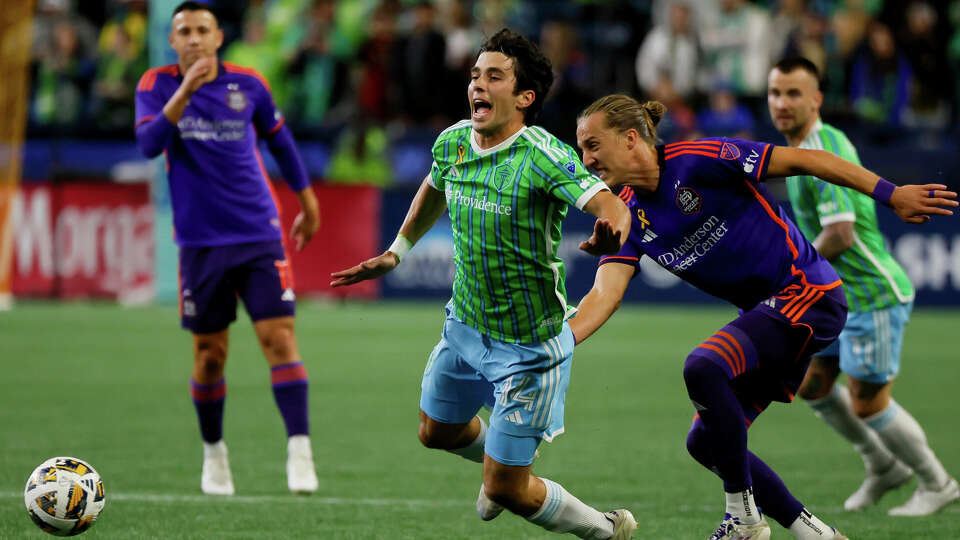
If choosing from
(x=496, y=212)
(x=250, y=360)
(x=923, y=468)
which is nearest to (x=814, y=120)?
(x=923, y=468)

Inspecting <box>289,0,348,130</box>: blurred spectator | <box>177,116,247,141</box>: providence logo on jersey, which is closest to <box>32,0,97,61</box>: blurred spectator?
<box>289,0,348,130</box>: blurred spectator

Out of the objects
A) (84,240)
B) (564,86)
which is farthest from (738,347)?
(84,240)

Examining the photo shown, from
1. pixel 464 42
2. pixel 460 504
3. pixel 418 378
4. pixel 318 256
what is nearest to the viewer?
pixel 460 504

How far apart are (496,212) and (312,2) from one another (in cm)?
1592

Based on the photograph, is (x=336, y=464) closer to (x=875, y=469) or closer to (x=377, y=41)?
(x=875, y=469)

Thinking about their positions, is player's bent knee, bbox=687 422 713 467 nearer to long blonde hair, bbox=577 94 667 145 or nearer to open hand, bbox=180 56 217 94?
long blonde hair, bbox=577 94 667 145

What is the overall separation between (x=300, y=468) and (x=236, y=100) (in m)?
1.97

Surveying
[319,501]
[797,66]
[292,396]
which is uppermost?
[797,66]

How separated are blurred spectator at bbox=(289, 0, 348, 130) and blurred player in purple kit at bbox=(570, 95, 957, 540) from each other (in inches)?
553

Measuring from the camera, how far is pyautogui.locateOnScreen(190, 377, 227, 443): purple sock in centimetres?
708

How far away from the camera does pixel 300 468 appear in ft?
22.3

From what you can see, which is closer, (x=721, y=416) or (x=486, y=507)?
(x=721, y=416)

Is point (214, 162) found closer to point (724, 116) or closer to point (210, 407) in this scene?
point (210, 407)

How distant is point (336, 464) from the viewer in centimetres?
773
